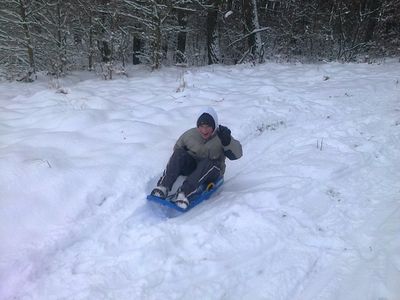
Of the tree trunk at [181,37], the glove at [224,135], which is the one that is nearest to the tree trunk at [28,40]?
the tree trunk at [181,37]

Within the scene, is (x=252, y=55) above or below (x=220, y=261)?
above

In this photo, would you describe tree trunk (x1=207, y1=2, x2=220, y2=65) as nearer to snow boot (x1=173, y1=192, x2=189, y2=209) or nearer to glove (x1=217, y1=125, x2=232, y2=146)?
glove (x1=217, y1=125, x2=232, y2=146)

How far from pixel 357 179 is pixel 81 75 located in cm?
859

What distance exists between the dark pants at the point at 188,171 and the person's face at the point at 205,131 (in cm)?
28

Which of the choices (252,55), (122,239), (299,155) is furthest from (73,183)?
(252,55)

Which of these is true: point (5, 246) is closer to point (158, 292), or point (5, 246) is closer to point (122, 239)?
point (122, 239)

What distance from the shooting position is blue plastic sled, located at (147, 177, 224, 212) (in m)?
4.44

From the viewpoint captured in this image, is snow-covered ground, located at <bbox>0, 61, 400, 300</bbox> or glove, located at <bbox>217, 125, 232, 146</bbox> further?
glove, located at <bbox>217, 125, 232, 146</bbox>

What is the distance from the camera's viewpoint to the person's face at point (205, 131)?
4914 mm

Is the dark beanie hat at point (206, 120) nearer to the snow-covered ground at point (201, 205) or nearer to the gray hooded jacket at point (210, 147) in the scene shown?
the gray hooded jacket at point (210, 147)

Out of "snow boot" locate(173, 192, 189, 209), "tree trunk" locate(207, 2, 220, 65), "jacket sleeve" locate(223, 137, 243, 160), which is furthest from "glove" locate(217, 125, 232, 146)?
"tree trunk" locate(207, 2, 220, 65)

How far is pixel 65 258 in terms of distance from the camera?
3789 mm

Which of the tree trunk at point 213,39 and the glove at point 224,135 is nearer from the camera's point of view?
the glove at point 224,135

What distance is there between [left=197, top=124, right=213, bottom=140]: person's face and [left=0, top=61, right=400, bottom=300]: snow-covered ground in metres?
0.69
